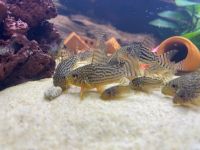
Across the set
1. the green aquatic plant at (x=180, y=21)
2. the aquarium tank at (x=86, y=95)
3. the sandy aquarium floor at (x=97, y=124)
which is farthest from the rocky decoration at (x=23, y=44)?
the green aquatic plant at (x=180, y=21)

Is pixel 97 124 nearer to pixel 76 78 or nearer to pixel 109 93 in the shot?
pixel 109 93

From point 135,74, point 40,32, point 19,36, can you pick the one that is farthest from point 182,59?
point 19,36

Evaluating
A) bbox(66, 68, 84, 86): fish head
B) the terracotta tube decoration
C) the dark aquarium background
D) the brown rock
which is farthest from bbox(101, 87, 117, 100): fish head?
the dark aquarium background

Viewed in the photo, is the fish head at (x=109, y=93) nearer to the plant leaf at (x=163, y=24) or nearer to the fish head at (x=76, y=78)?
the fish head at (x=76, y=78)

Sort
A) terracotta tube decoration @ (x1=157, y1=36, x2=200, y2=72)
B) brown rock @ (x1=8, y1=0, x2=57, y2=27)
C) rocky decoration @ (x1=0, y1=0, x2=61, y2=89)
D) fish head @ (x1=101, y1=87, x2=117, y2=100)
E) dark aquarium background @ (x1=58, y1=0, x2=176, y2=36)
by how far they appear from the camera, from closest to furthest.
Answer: fish head @ (x1=101, y1=87, x2=117, y2=100)
rocky decoration @ (x1=0, y1=0, x2=61, y2=89)
brown rock @ (x1=8, y1=0, x2=57, y2=27)
terracotta tube decoration @ (x1=157, y1=36, x2=200, y2=72)
dark aquarium background @ (x1=58, y1=0, x2=176, y2=36)

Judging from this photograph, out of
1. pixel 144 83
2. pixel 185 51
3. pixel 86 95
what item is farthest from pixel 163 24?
pixel 86 95

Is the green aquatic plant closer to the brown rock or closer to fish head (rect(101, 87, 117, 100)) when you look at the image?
the brown rock
